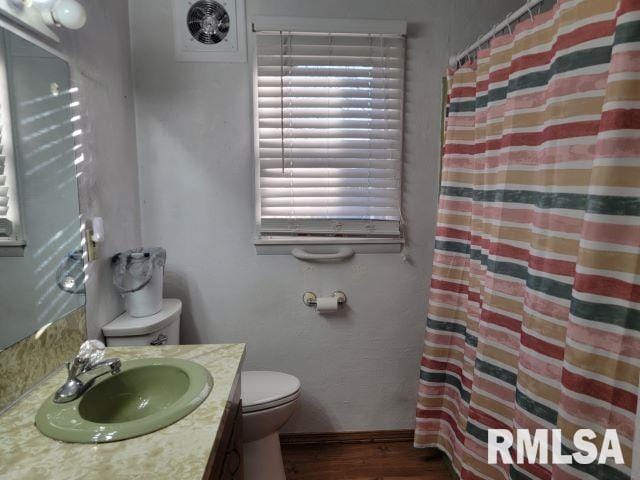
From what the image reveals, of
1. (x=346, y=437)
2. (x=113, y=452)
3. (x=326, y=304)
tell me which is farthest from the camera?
(x=346, y=437)

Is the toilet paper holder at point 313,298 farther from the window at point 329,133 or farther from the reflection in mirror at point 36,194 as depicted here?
the reflection in mirror at point 36,194

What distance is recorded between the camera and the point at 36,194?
3.45 feet

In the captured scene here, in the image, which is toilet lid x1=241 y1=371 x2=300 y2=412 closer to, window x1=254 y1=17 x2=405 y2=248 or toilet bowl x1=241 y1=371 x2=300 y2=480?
toilet bowl x1=241 y1=371 x2=300 y2=480

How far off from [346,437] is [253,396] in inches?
29.3

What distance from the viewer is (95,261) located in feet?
4.46

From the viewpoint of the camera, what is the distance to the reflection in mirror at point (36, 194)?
0.94 metres

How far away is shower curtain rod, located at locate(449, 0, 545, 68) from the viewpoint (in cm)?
115

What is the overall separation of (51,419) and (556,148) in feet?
4.66

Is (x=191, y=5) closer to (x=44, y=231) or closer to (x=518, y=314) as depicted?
(x=44, y=231)

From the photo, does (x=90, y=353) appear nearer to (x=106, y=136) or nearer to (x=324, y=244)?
(x=106, y=136)

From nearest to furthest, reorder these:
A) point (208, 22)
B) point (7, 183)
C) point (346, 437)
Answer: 1. point (7, 183)
2. point (208, 22)
3. point (346, 437)

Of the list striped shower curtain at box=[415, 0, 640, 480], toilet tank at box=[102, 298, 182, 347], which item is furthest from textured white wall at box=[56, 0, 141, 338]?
striped shower curtain at box=[415, 0, 640, 480]

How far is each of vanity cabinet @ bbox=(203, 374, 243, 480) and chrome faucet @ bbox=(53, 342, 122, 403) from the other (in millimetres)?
346

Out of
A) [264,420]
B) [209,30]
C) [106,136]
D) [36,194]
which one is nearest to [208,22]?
[209,30]
